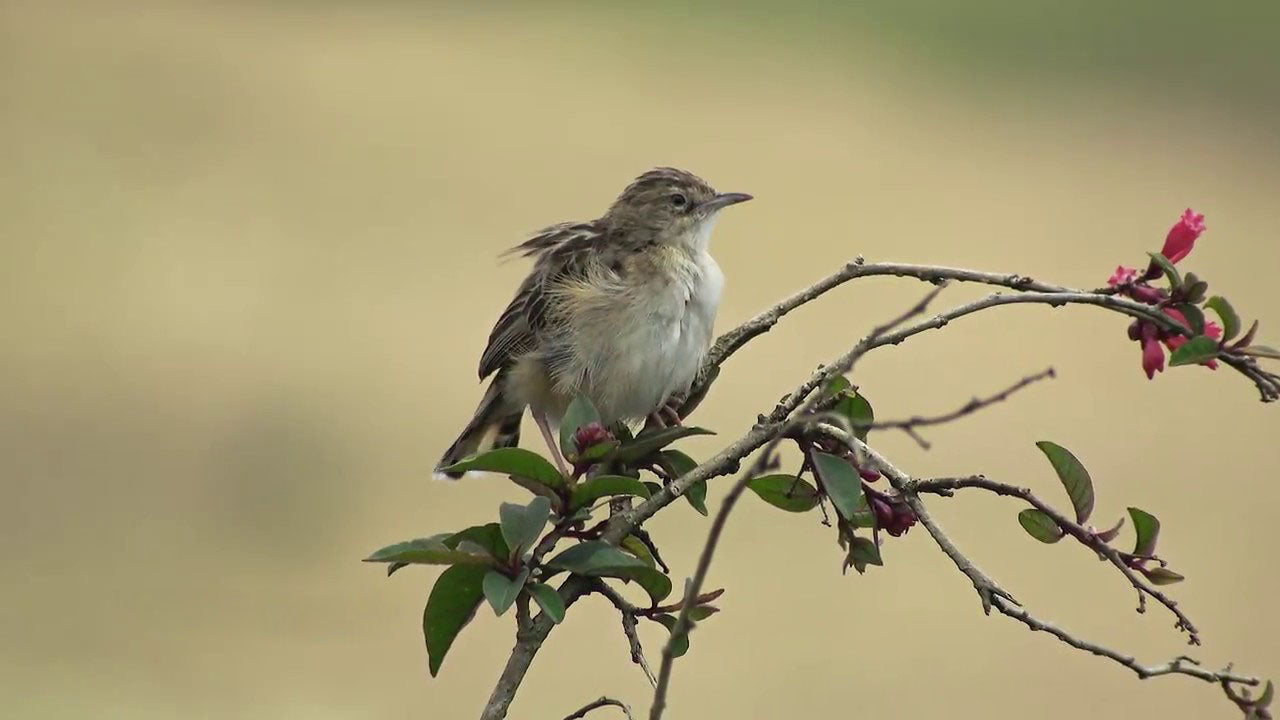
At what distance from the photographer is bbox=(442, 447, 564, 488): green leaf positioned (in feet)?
5.56

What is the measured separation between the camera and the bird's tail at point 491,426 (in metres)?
3.91

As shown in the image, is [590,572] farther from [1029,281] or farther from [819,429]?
[1029,281]

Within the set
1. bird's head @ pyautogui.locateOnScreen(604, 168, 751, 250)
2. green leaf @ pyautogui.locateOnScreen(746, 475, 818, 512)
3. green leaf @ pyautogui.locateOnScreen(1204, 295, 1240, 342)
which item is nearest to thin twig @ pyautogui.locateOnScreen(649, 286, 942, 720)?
green leaf @ pyautogui.locateOnScreen(746, 475, 818, 512)

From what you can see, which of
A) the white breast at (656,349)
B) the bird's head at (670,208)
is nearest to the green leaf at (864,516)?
the white breast at (656,349)

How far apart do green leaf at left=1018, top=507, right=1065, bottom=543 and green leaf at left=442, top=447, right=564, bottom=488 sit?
1.68ft

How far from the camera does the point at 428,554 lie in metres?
1.58

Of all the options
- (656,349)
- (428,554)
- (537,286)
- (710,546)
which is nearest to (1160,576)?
(710,546)

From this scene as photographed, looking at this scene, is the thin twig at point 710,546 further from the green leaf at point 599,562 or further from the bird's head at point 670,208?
the bird's head at point 670,208

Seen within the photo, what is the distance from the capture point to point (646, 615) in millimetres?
1772

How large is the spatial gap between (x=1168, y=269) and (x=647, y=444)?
2.07 feet

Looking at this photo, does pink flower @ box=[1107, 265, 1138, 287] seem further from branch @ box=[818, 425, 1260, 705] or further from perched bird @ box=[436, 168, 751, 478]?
perched bird @ box=[436, 168, 751, 478]

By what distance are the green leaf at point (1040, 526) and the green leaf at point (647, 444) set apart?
0.38 meters

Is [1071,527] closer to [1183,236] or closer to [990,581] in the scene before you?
[990,581]

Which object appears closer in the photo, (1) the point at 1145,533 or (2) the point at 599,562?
(2) the point at 599,562
